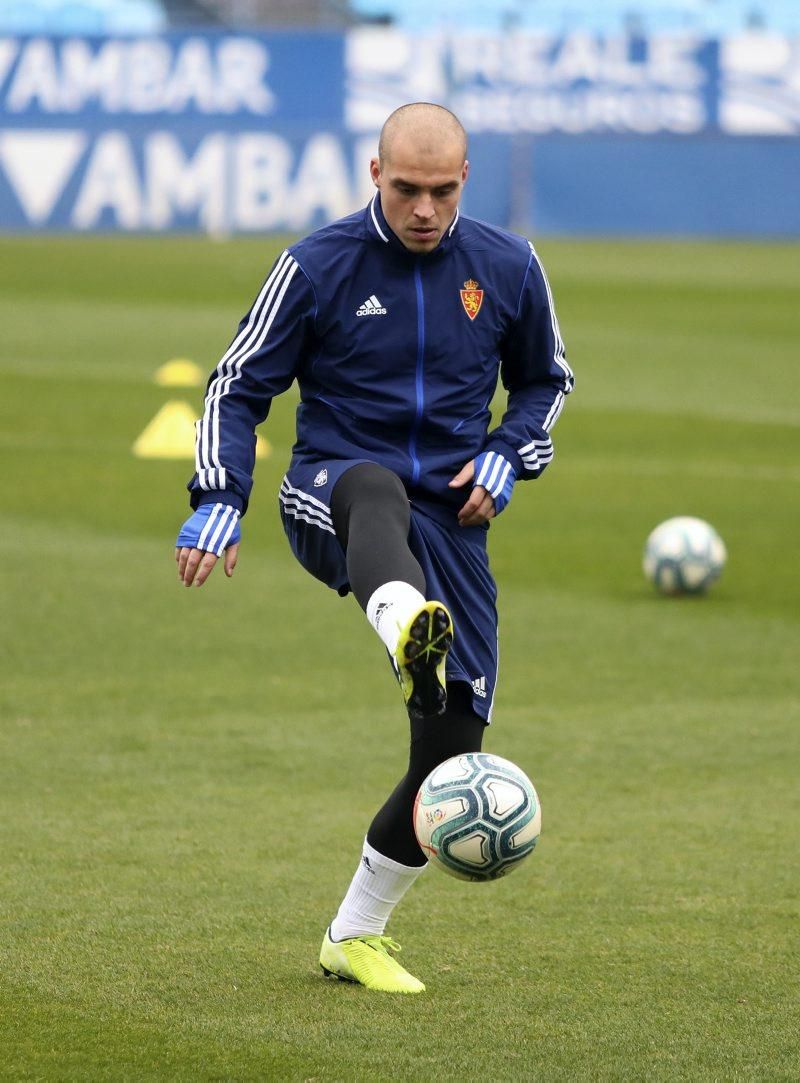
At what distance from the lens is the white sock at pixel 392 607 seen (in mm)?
4191

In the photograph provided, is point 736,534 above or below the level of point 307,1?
below

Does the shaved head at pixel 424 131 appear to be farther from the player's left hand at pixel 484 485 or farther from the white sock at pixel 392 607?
the white sock at pixel 392 607

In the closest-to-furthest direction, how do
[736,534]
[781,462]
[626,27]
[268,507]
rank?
[736,534] → [268,507] → [781,462] → [626,27]

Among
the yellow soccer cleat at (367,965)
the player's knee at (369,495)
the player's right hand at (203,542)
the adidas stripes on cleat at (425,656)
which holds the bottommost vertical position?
the yellow soccer cleat at (367,965)

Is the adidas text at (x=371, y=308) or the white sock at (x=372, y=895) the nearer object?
the adidas text at (x=371, y=308)

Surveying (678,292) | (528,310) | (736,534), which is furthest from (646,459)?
(678,292)

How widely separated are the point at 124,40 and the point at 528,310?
154ft

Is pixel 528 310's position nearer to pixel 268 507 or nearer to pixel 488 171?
pixel 268 507

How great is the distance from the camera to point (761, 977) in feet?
16.3

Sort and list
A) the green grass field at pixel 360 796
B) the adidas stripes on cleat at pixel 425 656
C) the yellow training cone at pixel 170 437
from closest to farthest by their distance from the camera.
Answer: the adidas stripes on cleat at pixel 425 656, the green grass field at pixel 360 796, the yellow training cone at pixel 170 437

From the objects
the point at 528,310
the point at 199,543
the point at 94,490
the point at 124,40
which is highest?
the point at 124,40

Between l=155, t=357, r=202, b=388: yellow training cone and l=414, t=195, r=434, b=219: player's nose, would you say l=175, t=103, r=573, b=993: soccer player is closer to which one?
l=414, t=195, r=434, b=219: player's nose

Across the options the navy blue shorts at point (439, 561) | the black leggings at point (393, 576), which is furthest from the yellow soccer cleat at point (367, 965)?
the navy blue shorts at point (439, 561)

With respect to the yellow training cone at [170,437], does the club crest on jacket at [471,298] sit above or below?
above
